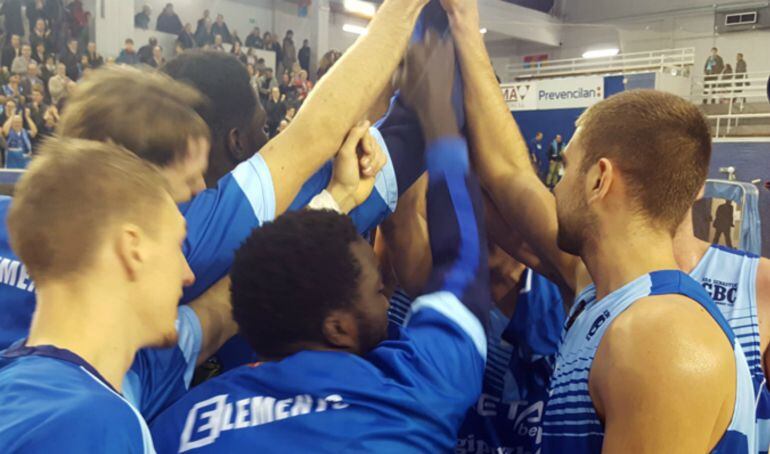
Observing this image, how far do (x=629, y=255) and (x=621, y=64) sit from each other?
67.7 ft

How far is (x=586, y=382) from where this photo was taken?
1315 mm

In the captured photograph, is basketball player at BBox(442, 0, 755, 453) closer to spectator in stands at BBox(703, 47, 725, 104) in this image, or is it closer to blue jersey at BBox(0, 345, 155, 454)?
blue jersey at BBox(0, 345, 155, 454)

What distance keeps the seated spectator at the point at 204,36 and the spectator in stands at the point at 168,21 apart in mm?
358

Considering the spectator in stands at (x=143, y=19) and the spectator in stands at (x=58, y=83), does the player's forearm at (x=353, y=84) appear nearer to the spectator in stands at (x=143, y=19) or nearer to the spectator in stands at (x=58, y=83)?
the spectator in stands at (x=58, y=83)

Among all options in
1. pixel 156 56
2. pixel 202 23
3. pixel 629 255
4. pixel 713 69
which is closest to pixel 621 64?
pixel 713 69

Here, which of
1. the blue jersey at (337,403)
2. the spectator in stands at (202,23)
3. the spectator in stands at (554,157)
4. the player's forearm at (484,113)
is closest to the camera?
the blue jersey at (337,403)

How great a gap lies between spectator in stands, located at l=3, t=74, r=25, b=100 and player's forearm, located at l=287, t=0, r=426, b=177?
406 inches

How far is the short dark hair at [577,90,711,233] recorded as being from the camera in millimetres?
1423

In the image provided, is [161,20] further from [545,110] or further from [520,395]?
[520,395]

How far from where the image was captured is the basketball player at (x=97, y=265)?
39.0 inches

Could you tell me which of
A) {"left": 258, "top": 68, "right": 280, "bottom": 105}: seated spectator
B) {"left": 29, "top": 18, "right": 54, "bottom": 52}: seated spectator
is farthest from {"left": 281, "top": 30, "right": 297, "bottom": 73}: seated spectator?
{"left": 29, "top": 18, "right": 54, "bottom": 52}: seated spectator

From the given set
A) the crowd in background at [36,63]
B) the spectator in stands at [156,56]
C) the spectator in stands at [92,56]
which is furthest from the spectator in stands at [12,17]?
the spectator in stands at [156,56]

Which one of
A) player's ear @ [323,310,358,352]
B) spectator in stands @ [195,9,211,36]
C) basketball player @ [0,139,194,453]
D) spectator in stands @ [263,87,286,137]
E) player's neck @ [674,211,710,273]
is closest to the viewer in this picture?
basketball player @ [0,139,194,453]

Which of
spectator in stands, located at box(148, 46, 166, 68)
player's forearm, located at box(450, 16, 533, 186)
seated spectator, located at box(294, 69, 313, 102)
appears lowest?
player's forearm, located at box(450, 16, 533, 186)
